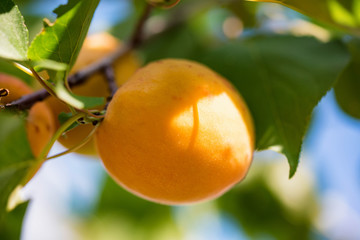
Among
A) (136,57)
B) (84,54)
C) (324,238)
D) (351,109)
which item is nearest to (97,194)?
(136,57)

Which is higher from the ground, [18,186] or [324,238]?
[18,186]

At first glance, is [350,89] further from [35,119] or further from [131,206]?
[131,206]

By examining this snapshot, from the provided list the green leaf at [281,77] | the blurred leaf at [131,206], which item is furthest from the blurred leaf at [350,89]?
the blurred leaf at [131,206]

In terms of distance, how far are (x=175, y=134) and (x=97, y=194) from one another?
1214mm

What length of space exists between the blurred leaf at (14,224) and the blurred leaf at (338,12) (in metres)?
0.67

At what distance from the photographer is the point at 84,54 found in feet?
3.51

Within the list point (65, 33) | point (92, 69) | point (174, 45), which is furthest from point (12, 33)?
point (174, 45)

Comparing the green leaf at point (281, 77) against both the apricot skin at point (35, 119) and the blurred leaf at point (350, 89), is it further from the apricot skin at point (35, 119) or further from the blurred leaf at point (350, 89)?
the apricot skin at point (35, 119)

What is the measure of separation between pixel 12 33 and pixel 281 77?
569mm

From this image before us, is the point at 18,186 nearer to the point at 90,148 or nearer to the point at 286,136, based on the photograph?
the point at 90,148

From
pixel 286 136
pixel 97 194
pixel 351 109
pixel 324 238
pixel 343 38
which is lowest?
pixel 324 238

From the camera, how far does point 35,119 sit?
77 cm

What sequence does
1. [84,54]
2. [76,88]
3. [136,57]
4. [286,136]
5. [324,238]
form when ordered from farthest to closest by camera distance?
[324,238] → [136,57] → [84,54] → [76,88] → [286,136]

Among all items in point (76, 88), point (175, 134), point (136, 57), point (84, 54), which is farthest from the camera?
point (136, 57)
